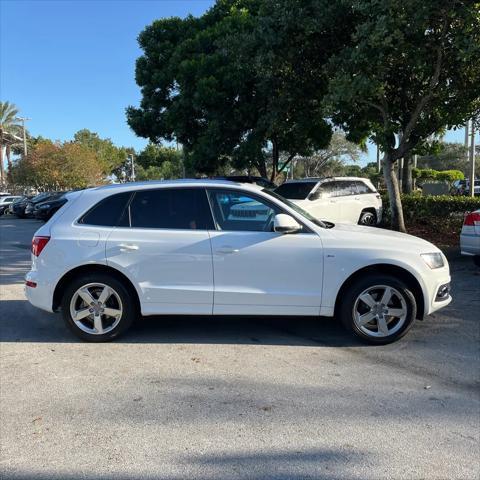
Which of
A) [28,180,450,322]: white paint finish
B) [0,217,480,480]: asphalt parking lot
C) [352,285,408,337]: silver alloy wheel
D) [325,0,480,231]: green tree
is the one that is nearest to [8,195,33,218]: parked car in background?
[325,0,480,231]: green tree

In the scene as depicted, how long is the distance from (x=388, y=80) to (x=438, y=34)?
2.34m

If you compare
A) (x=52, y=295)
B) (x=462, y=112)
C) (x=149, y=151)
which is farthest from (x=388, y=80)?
(x=149, y=151)

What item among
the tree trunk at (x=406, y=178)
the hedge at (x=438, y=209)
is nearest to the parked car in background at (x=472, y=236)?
the hedge at (x=438, y=209)

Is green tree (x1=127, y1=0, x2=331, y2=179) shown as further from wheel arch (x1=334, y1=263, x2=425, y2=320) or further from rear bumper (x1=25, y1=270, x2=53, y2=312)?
rear bumper (x1=25, y1=270, x2=53, y2=312)

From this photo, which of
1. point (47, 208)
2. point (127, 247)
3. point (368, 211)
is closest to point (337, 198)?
point (368, 211)

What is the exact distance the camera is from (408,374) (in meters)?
4.47

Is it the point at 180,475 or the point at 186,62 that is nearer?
the point at 180,475

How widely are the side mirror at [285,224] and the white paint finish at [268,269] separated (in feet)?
0.24

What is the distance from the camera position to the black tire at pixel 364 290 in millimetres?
5121

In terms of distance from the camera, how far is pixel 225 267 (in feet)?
16.9

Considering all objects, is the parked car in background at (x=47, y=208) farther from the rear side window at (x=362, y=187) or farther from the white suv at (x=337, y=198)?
the rear side window at (x=362, y=187)

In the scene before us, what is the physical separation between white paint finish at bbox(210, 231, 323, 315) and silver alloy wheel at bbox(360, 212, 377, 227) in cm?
978

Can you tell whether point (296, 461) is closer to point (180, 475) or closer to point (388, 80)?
point (180, 475)

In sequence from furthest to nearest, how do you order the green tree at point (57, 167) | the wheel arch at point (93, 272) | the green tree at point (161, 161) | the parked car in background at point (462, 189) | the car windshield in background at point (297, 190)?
1. the green tree at point (161, 161)
2. the green tree at point (57, 167)
3. the parked car in background at point (462, 189)
4. the car windshield in background at point (297, 190)
5. the wheel arch at point (93, 272)
